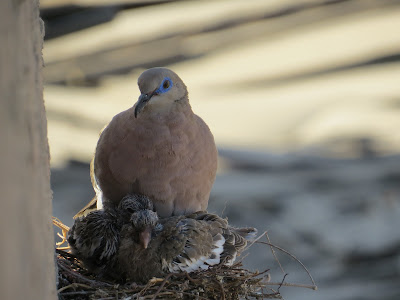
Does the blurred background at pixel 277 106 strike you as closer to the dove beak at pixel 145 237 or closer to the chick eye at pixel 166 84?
the chick eye at pixel 166 84

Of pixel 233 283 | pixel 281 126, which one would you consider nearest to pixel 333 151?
pixel 281 126

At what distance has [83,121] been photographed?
186 inches

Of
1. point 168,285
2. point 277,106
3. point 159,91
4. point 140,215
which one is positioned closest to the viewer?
point 168,285

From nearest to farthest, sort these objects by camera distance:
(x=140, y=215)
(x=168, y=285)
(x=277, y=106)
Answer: (x=168, y=285)
(x=140, y=215)
(x=277, y=106)

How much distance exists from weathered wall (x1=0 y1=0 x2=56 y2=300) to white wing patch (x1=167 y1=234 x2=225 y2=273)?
2.53 feet

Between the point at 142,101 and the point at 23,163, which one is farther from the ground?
the point at 142,101

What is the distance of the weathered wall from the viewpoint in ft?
3.44

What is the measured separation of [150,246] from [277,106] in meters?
2.94

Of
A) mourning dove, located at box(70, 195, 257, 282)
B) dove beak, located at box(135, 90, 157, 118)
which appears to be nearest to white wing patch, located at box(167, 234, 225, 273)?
mourning dove, located at box(70, 195, 257, 282)

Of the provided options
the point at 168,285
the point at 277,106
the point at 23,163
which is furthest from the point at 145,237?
the point at 277,106

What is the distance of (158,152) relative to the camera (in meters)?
2.38

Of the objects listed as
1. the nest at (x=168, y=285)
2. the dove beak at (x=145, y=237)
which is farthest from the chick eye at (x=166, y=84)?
the nest at (x=168, y=285)

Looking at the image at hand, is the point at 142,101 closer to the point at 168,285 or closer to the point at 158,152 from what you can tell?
the point at 158,152

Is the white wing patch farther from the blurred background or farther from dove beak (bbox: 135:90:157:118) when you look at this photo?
the blurred background
